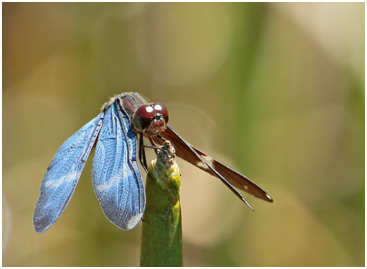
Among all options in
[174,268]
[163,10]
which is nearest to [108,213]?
[174,268]

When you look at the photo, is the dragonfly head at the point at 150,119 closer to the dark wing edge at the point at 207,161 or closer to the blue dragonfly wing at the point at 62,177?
the dark wing edge at the point at 207,161

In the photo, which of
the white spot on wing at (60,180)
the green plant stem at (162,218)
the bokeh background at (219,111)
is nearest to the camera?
the green plant stem at (162,218)

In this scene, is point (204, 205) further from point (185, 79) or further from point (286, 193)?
point (185, 79)

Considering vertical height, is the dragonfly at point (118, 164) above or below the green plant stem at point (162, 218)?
above

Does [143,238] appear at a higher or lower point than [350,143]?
lower

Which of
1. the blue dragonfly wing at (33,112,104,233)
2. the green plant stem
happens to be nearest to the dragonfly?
the blue dragonfly wing at (33,112,104,233)

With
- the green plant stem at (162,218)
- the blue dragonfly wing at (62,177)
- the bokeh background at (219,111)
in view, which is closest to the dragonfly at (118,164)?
the blue dragonfly wing at (62,177)

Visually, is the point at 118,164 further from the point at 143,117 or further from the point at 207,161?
the point at 207,161
